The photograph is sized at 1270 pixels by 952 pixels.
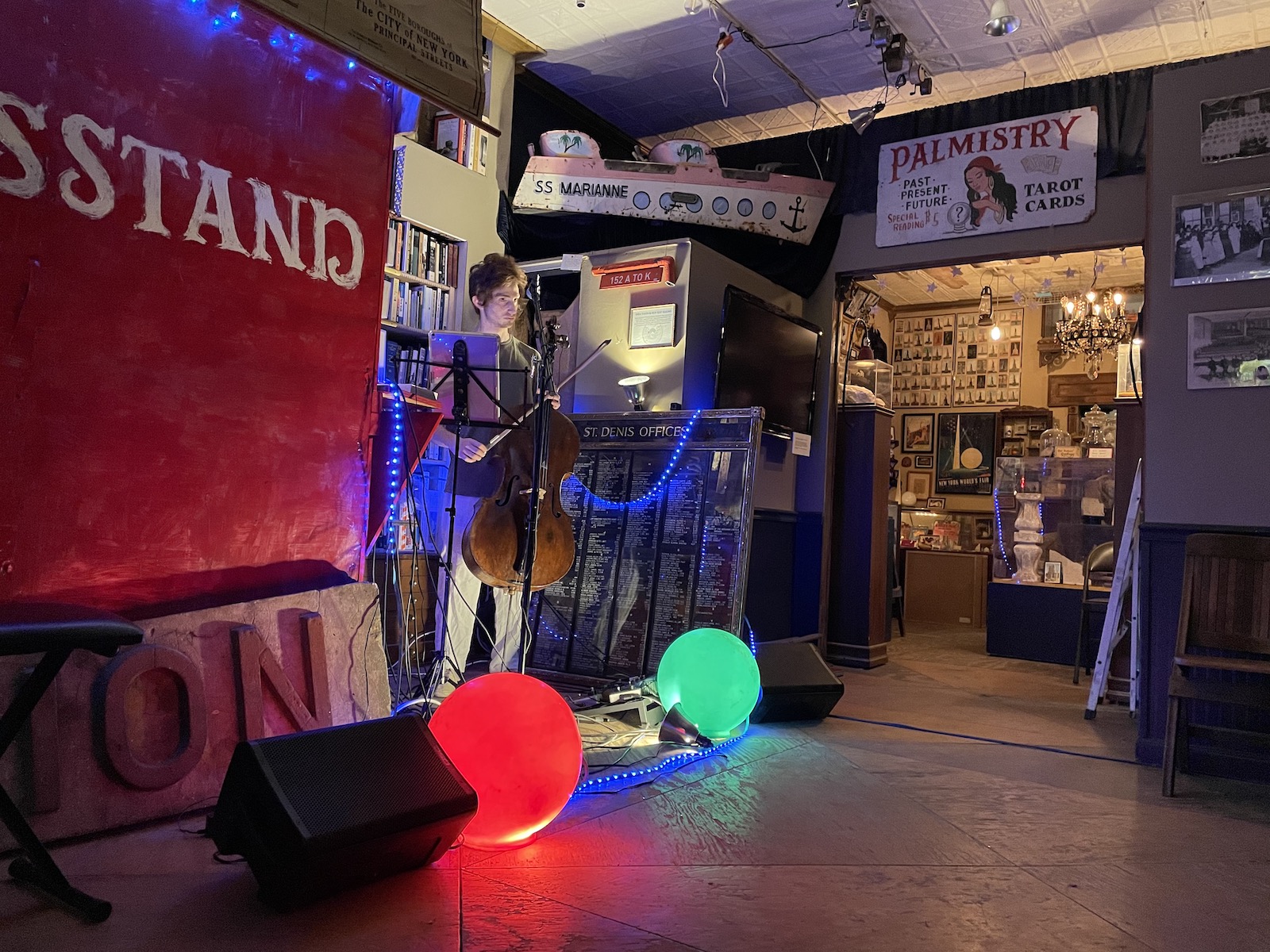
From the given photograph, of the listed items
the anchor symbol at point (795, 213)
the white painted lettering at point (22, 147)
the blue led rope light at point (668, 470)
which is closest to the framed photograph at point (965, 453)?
the anchor symbol at point (795, 213)

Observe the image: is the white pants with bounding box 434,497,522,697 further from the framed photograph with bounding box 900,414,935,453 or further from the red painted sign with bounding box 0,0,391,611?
the framed photograph with bounding box 900,414,935,453

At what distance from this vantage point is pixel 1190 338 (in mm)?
3748

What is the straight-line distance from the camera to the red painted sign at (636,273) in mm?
5535

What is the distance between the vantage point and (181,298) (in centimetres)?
272

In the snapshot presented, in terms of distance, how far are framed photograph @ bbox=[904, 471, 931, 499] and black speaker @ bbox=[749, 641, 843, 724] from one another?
6501 mm

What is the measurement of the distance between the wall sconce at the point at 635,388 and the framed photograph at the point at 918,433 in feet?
19.1

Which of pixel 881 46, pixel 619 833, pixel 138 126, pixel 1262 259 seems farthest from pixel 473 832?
pixel 881 46

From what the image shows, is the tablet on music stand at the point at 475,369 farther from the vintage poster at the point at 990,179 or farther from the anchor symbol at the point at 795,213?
the vintage poster at the point at 990,179

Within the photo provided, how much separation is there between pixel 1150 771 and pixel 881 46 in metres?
4.13

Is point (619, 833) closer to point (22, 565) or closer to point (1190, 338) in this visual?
point (22, 565)

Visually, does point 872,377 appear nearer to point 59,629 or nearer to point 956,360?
point 956,360

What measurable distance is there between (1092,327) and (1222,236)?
4790mm

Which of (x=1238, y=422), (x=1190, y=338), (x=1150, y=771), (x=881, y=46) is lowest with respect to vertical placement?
(x=1150, y=771)

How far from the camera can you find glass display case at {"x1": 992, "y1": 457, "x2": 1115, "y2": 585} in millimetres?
6688
